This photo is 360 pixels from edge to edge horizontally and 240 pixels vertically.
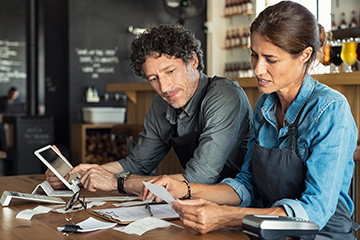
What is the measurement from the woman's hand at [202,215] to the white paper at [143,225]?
74 millimetres

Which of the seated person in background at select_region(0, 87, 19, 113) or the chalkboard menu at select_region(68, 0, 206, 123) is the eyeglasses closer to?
the chalkboard menu at select_region(68, 0, 206, 123)

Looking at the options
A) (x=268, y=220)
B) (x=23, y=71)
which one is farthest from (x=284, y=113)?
(x=23, y=71)

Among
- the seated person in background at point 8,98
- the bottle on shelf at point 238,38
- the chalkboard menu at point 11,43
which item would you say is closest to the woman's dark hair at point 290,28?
the bottle on shelf at point 238,38

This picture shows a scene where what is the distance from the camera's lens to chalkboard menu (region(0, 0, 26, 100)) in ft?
35.0

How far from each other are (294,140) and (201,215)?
38 cm

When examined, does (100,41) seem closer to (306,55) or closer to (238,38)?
(238,38)

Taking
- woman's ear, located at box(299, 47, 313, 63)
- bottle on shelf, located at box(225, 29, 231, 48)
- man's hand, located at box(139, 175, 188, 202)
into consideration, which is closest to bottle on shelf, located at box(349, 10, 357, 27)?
bottle on shelf, located at box(225, 29, 231, 48)

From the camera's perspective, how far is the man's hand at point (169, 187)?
1.55 metres

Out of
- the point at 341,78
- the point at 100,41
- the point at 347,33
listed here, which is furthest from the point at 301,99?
the point at 100,41


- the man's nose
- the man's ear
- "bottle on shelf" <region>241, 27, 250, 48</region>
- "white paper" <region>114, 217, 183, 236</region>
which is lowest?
"white paper" <region>114, 217, 183, 236</region>

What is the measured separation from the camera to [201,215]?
1286 mm

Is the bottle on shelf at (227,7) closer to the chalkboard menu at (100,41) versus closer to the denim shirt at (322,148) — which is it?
the chalkboard menu at (100,41)

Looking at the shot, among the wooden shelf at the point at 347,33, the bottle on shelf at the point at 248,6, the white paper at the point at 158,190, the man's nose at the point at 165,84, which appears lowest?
the white paper at the point at 158,190

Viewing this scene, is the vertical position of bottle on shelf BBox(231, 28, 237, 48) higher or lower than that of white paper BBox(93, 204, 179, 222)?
higher
